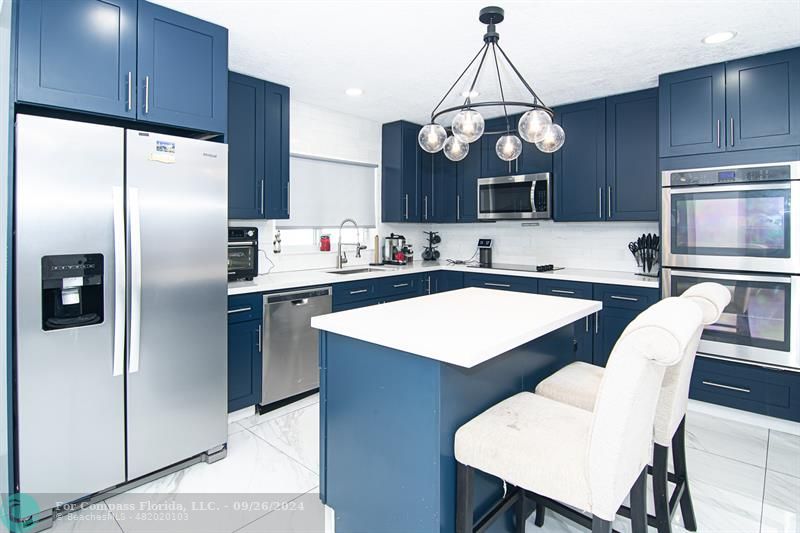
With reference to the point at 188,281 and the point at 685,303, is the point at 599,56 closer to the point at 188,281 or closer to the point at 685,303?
the point at 685,303

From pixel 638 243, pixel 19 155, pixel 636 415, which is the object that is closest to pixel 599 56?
pixel 638 243

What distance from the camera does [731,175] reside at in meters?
3.10

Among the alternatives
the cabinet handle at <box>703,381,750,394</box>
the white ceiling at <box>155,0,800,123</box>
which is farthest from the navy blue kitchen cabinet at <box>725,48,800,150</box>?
the cabinet handle at <box>703,381,750,394</box>

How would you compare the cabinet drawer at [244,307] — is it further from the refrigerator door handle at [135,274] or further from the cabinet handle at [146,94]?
the cabinet handle at [146,94]

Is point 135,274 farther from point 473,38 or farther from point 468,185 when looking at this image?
point 468,185

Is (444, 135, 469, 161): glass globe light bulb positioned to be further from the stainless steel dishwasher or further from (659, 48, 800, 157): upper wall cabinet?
(659, 48, 800, 157): upper wall cabinet

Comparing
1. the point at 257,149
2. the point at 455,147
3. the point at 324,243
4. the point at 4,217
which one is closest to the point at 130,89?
the point at 4,217

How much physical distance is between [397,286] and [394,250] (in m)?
0.80

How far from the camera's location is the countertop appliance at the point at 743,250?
291 centimetres

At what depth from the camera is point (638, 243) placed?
3959mm

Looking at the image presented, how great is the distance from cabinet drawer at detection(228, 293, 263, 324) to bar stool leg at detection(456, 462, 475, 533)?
2.04 m

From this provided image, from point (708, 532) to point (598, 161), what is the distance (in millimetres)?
2934

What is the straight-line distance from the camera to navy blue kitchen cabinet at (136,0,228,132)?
2.32 meters

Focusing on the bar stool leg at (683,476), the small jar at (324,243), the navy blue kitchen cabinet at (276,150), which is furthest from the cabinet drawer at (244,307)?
the bar stool leg at (683,476)
